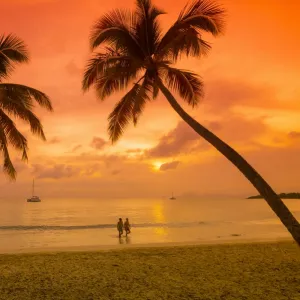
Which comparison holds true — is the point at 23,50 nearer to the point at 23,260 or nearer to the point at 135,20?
the point at 135,20

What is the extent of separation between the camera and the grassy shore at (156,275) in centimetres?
904

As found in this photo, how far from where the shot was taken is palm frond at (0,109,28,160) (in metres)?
15.3

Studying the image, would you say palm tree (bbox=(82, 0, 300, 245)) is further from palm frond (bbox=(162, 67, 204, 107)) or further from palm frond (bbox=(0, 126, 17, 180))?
palm frond (bbox=(0, 126, 17, 180))

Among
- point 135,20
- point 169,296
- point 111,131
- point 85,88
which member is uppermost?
A: point 135,20

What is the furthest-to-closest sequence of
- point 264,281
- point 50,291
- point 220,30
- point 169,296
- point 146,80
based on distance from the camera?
point 146,80
point 220,30
point 264,281
point 50,291
point 169,296

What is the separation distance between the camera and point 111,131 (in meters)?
13.4

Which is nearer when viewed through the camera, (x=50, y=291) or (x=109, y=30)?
(x=50, y=291)

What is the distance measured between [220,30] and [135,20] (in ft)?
9.07

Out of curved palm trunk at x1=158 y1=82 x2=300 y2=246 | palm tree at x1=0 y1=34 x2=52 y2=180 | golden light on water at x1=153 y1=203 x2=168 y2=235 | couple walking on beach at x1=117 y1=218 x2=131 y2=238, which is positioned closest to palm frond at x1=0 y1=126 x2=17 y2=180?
palm tree at x1=0 y1=34 x2=52 y2=180

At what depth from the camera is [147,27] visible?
11742 mm

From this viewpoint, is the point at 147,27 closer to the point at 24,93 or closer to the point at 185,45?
the point at 185,45

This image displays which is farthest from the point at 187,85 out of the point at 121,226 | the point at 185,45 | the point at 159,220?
the point at 159,220

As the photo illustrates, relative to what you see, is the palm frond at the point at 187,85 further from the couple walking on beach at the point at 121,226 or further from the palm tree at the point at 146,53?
the couple walking on beach at the point at 121,226

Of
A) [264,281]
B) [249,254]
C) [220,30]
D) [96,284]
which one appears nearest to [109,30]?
[220,30]
